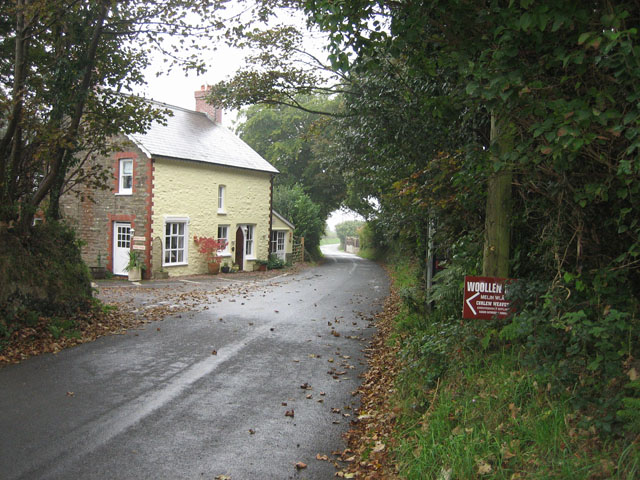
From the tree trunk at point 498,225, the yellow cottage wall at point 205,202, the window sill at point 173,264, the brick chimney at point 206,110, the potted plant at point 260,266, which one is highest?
the brick chimney at point 206,110

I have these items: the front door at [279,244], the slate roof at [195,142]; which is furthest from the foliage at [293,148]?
the slate roof at [195,142]

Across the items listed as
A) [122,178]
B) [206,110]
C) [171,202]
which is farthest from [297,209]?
[122,178]

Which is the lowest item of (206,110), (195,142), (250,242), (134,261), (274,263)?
(274,263)

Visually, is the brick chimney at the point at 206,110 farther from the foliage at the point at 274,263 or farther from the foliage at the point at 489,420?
the foliage at the point at 489,420

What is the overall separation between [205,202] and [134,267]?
5.30 m

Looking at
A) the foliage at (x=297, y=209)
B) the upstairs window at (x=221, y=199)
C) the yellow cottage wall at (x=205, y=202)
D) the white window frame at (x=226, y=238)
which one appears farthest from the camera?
the foliage at (x=297, y=209)

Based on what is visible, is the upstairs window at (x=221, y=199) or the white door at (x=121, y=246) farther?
the upstairs window at (x=221, y=199)

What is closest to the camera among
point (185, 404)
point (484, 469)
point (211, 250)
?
point (484, 469)

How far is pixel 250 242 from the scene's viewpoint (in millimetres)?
29859

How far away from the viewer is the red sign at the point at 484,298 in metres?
5.43

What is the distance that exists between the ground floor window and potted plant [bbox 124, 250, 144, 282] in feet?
4.82

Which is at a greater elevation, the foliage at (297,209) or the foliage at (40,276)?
the foliage at (297,209)

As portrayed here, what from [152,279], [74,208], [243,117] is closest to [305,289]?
[152,279]

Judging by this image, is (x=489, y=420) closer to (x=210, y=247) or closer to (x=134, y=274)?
(x=134, y=274)
